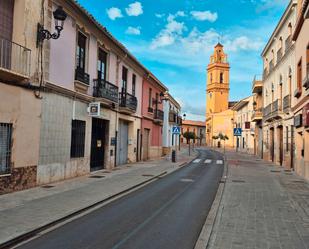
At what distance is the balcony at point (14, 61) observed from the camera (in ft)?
33.0

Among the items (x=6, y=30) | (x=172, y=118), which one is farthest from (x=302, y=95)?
(x=172, y=118)

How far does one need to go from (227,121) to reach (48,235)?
70211 mm

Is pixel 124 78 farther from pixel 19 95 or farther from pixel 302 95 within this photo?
pixel 19 95

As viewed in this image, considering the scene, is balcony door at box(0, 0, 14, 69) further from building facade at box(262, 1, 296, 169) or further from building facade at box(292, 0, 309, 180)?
building facade at box(262, 1, 296, 169)

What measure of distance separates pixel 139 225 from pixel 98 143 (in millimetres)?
11128

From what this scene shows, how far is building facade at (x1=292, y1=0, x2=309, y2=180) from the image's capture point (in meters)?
15.1

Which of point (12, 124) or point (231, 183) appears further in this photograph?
point (231, 183)

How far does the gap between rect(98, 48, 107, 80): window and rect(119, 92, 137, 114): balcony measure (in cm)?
259

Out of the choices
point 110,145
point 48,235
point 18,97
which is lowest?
point 48,235

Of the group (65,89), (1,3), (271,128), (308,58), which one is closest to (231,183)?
(308,58)

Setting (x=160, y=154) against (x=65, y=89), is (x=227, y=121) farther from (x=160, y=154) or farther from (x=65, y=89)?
(x=65, y=89)

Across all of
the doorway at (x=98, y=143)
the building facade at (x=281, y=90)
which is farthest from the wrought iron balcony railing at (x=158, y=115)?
the doorway at (x=98, y=143)

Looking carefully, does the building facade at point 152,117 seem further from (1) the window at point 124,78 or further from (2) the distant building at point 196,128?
(2) the distant building at point 196,128

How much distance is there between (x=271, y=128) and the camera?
28.2m
